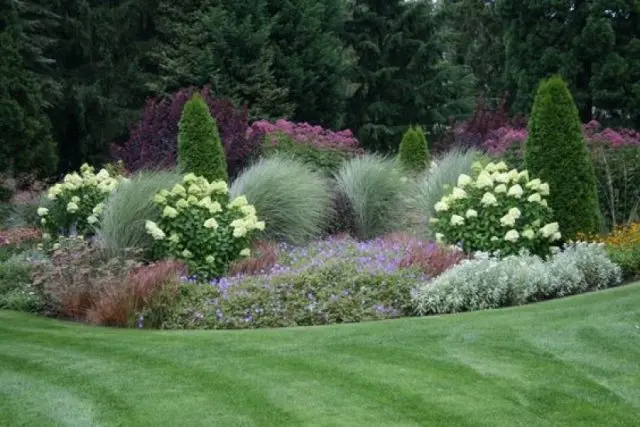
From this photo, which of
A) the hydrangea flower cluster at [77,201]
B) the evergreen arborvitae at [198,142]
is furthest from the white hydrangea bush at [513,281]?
the hydrangea flower cluster at [77,201]

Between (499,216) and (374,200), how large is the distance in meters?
2.87

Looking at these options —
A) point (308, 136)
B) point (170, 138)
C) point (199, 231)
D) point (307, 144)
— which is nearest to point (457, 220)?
point (199, 231)

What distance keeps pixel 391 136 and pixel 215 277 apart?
18.1 meters

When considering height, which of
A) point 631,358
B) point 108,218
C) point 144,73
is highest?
point 144,73

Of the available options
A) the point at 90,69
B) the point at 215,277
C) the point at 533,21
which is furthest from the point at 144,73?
the point at 215,277

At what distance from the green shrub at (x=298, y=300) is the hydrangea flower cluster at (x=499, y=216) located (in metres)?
1.69

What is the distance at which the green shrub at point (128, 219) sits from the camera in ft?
31.0

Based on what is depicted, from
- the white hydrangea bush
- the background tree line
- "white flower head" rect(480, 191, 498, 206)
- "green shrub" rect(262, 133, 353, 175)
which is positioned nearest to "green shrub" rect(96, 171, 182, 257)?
the white hydrangea bush

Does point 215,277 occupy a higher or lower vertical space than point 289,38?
lower

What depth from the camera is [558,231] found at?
1018 centimetres

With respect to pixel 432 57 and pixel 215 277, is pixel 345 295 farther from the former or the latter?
pixel 432 57

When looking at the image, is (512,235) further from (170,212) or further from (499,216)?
(170,212)

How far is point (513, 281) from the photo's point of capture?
809 centimetres

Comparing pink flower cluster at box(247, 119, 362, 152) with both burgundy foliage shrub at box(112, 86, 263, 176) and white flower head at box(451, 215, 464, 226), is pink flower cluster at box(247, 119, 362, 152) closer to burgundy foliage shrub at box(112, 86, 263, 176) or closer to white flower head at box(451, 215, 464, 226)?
burgundy foliage shrub at box(112, 86, 263, 176)
